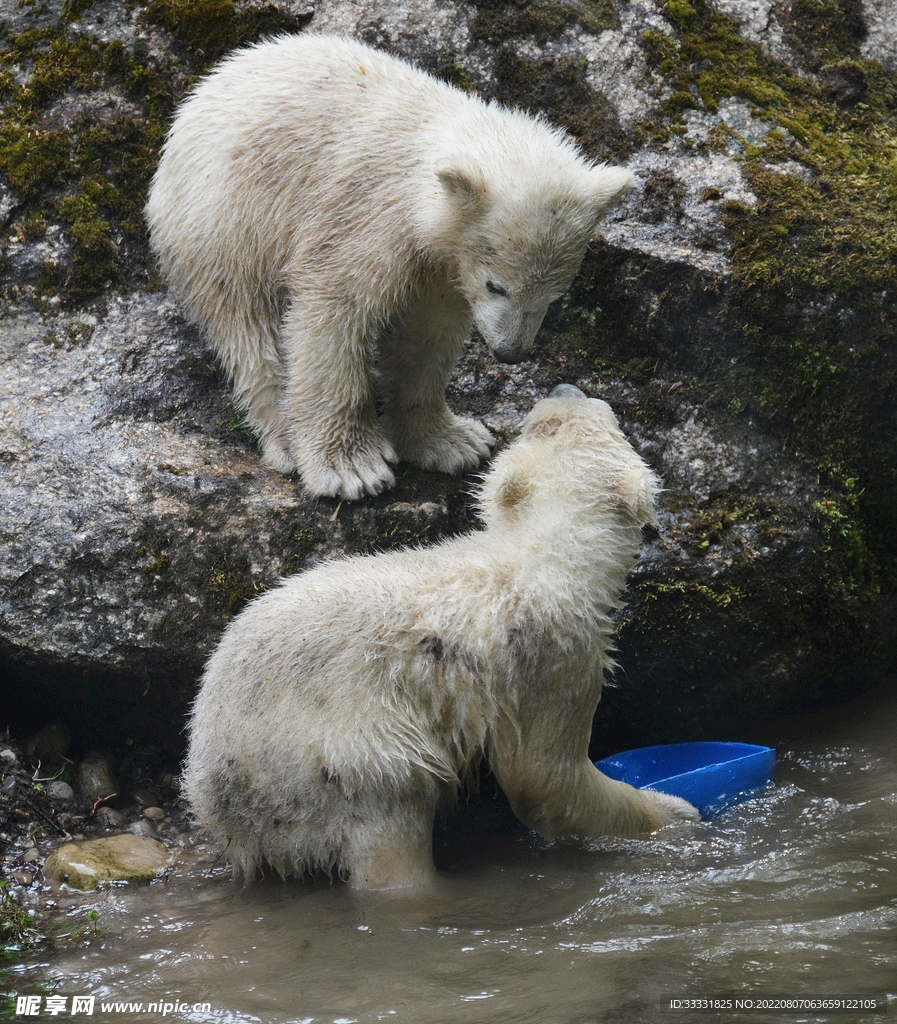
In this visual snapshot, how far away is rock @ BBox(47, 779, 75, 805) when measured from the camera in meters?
5.01

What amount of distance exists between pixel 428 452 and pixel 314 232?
125 cm

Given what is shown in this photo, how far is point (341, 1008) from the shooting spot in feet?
11.2

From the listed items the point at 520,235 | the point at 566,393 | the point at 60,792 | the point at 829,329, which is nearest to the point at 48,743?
the point at 60,792

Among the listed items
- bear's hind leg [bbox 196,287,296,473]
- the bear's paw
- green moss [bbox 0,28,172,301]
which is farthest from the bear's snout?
green moss [bbox 0,28,172,301]

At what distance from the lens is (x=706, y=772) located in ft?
16.2

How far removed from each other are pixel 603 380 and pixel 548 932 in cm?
305

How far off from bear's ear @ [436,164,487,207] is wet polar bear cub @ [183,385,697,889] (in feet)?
3.11

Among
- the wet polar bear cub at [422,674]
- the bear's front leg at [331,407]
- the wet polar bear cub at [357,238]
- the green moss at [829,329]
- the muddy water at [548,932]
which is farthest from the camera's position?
the green moss at [829,329]

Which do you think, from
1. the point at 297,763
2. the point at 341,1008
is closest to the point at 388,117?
the point at 297,763

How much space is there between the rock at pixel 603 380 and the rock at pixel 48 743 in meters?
0.11

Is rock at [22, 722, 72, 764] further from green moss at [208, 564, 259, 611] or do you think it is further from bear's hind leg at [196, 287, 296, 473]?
bear's hind leg at [196, 287, 296, 473]

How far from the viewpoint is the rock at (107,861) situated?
4453mm

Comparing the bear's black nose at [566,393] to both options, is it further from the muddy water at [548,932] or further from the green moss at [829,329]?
the muddy water at [548,932]

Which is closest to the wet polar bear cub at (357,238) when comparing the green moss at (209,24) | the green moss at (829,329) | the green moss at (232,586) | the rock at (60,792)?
the green moss at (232,586)
